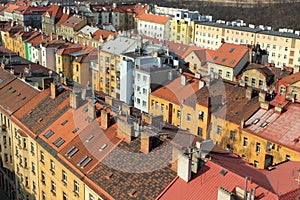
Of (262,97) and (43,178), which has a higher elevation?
(262,97)

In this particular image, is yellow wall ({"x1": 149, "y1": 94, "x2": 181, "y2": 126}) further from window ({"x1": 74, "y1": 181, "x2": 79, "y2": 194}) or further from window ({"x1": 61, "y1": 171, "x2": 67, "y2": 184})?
window ({"x1": 74, "y1": 181, "x2": 79, "y2": 194})

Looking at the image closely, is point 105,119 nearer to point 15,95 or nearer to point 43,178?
point 43,178

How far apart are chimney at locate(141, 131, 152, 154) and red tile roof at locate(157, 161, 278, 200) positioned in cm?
401

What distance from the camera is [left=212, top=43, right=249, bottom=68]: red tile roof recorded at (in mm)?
71881

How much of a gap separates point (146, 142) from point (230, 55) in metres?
46.4

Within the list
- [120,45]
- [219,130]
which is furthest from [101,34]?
[219,130]

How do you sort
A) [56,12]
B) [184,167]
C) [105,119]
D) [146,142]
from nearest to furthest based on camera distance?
1. [184,167]
2. [146,142]
3. [105,119]
4. [56,12]

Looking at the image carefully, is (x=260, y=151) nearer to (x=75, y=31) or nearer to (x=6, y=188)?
(x=6, y=188)

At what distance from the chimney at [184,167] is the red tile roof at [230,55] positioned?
150 feet

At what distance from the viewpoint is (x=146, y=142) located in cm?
3194

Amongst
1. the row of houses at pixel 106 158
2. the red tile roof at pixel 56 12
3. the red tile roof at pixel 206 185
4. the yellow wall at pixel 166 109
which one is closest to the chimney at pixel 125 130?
the row of houses at pixel 106 158

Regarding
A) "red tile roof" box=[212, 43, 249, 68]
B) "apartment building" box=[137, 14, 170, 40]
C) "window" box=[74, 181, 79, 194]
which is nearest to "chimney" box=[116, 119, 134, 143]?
"window" box=[74, 181, 79, 194]

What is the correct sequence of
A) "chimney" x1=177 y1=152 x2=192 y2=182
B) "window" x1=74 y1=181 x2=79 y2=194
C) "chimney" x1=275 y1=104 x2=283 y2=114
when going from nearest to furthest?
1. "chimney" x1=177 y1=152 x2=192 y2=182
2. "window" x1=74 y1=181 x2=79 y2=194
3. "chimney" x1=275 y1=104 x2=283 y2=114

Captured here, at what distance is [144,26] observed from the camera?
147 meters
